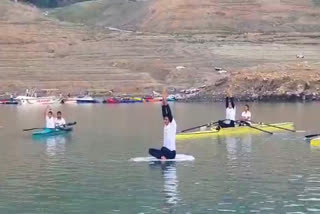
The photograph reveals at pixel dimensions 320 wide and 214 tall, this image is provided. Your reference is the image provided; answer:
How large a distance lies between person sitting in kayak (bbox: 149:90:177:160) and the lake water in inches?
27.0

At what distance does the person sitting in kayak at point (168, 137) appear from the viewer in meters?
36.2

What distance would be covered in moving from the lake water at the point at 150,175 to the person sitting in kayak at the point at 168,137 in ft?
2.25

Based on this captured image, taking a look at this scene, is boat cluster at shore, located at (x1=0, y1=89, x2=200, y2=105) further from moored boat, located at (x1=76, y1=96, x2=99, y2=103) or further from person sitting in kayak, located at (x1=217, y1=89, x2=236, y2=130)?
person sitting in kayak, located at (x1=217, y1=89, x2=236, y2=130)

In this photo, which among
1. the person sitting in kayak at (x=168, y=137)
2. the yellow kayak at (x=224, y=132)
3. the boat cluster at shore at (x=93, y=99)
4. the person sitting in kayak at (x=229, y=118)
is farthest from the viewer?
the boat cluster at shore at (x=93, y=99)

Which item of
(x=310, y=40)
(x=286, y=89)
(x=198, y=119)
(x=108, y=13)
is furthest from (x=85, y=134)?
(x=108, y=13)

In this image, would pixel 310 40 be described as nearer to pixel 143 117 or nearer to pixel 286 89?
pixel 286 89

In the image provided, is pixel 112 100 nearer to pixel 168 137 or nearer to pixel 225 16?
pixel 225 16

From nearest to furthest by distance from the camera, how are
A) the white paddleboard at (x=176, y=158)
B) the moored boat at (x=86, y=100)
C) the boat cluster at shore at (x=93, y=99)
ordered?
the white paddleboard at (x=176, y=158), the moored boat at (x=86, y=100), the boat cluster at shore at (x=93, y=99)

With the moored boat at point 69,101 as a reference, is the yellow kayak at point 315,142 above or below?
below

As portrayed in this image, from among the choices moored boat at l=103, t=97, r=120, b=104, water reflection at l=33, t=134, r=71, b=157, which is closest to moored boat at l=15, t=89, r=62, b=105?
moored boat at l=103, t=97, r=120, b=104

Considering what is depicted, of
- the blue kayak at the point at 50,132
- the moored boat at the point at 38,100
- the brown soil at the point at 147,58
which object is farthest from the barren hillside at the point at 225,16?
the blue kayak at the point at 50,132

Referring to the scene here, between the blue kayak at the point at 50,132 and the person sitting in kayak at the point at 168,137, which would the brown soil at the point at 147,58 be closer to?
the blue kayak at the point at 50,132

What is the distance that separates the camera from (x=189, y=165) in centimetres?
3819

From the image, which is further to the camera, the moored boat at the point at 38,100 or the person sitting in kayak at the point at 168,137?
the moored boat at the point at 38,100
